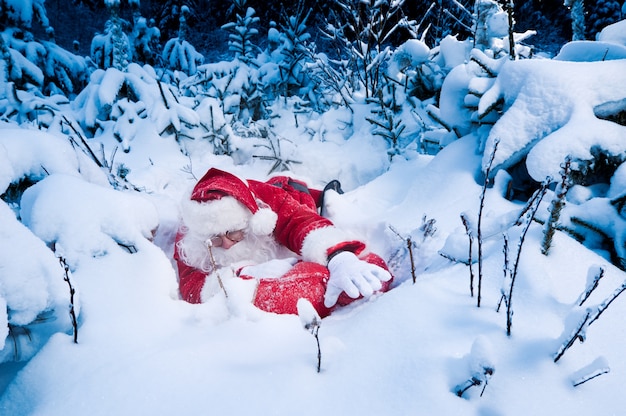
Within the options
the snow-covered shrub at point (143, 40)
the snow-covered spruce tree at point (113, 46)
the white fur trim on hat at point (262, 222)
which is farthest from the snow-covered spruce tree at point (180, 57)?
the white fur trim on hat at point (262, 222)

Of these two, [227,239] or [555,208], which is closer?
[555,208]

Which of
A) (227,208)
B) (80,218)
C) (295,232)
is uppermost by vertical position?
(80,218)

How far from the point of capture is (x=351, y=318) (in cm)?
126

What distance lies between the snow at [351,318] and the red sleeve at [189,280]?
0.17m

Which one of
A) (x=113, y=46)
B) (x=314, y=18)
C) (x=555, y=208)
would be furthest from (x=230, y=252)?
(x=314, y=18)

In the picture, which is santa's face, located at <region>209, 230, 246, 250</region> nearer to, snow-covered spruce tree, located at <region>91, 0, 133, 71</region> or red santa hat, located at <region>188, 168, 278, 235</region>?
red santa hat, located at <region>188, 168, 278, 235</region>

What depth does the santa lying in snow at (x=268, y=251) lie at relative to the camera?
1559 millimetres

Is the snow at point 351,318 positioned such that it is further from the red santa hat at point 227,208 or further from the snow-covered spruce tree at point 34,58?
the snow-covered spruce tree at point 34,58

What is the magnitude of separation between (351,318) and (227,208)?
109 centimetres

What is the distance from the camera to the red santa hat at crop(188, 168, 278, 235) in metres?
1.96

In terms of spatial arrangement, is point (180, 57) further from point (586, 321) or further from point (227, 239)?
point (586, 321)

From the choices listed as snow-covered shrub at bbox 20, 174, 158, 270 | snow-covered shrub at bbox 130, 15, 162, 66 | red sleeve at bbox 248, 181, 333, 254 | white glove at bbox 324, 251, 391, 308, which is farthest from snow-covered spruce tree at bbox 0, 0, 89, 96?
white glove at bbox 324, 251, 391, 308

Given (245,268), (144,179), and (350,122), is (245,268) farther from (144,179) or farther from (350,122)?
(350,122)

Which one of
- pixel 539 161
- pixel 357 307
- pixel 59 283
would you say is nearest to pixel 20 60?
pixel 59 283
